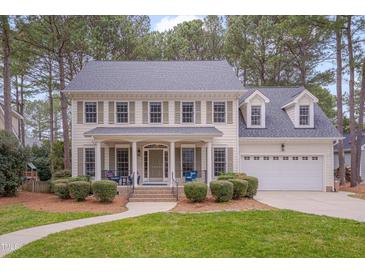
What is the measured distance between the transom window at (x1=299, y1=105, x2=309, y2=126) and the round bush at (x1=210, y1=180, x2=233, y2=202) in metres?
8.08

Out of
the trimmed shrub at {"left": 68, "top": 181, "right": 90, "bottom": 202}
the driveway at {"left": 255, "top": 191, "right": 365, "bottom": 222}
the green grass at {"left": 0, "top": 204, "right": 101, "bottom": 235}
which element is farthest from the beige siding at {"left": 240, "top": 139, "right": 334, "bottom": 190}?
the green grass at {"left": 0, "top": 204, "right": 101, "bottom": 235}

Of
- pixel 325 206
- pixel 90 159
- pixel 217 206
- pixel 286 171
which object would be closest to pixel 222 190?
pixel 217 206

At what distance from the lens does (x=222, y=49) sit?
27.6m

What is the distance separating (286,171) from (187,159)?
5451 mm

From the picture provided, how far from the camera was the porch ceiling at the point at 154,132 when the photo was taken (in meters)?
14.9

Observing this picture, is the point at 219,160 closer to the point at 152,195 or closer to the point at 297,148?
the point at 297,148

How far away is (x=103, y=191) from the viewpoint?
473 inches

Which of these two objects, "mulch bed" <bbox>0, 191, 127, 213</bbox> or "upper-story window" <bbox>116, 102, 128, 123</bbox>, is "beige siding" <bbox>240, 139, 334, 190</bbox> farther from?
"mulch bed" <bbox>0, 191, 127, 213</bbox>

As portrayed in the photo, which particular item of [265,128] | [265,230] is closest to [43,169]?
[265,128]

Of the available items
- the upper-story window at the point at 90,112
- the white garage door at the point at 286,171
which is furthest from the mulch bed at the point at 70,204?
the white garage door at the point at 286,171

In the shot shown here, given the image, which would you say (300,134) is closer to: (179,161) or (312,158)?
(312,158)

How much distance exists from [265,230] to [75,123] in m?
12.1

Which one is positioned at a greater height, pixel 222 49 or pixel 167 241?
pixel 222 49

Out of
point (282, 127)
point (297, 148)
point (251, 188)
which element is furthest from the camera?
point (282, 127)
